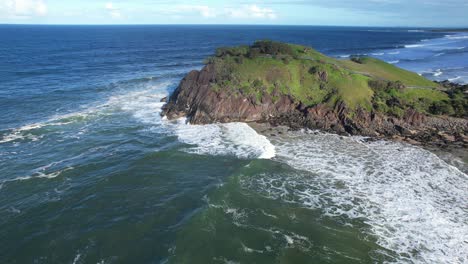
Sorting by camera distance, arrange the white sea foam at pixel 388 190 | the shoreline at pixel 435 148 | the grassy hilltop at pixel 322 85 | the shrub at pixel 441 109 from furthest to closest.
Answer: the grassy hilltop at pixel 322 85, the shrub at pixel 441 109, the shoreline at pixel 435 148, the white sea foam at pixel 388 190

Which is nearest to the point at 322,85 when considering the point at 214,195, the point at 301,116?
the point at 301,116

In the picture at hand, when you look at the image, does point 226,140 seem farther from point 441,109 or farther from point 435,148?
point 441,109

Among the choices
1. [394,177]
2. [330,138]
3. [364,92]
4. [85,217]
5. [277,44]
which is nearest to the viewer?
[85,217]

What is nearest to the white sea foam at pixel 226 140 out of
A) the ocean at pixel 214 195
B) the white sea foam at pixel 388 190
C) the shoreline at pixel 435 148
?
the ocean at pixel 214 195

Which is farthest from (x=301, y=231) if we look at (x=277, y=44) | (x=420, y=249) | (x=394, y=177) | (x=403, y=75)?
(x=403, y=75)

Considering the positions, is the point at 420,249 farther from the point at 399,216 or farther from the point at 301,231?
the point at 301,231

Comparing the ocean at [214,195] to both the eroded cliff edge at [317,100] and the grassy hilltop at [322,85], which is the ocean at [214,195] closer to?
the eroded cliff edge at [317,100]

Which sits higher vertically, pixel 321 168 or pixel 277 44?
pixel 277 44
